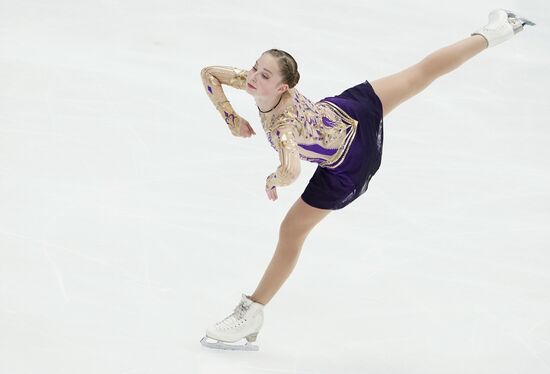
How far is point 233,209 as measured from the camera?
16.4 feet

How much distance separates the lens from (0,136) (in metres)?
5.33

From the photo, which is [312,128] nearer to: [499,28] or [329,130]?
[329,130]

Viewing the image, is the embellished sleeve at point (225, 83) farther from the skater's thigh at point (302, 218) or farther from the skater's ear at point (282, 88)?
the skater's thigh at point (302, 218)

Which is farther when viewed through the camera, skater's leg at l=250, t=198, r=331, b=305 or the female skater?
skater's leg at l=250, t=198, r=331, b=305

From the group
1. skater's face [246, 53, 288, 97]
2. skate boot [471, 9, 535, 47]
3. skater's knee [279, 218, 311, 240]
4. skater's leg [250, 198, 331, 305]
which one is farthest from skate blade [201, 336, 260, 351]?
skate boot [471, 9, 535, 47]

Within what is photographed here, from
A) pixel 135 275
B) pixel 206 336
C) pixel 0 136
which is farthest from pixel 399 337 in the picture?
pixel 0 136

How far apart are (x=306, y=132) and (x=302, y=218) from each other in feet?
1.37

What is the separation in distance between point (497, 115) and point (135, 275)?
3.16m

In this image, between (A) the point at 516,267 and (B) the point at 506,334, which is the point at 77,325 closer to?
(B) the point at 506,334

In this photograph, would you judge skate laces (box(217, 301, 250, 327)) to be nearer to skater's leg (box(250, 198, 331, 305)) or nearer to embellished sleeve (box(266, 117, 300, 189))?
skater's leg (box(250, 198, 331, 305))

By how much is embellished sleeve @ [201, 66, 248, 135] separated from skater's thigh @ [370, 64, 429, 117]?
692 millimetres

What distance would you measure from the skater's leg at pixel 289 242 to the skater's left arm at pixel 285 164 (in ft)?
1.59

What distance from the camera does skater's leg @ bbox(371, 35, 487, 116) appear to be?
13.5ft

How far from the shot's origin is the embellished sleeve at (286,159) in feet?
11.0
